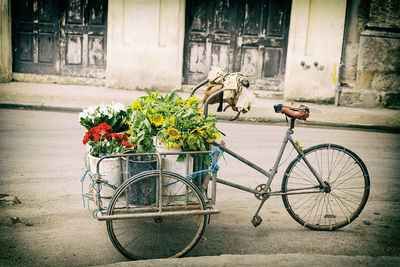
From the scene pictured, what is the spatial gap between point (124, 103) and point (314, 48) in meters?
5.27

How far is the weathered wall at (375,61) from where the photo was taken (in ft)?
37.3

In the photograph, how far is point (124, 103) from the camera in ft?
33.7

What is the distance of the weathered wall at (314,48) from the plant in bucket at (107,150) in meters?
8.78

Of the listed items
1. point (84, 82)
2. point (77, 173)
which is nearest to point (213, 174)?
point (77, 173)

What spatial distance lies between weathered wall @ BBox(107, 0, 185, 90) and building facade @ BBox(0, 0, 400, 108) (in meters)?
0.03

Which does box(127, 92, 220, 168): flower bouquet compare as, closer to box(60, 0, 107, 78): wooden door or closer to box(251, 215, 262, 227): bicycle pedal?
box(251, 215, 262, 227): bicycle pedal

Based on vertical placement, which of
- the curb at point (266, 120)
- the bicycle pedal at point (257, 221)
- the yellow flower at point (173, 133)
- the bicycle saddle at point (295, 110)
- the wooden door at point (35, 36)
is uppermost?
the wooden door at point (35, 36)

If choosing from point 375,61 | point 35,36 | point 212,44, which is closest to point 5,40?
point 35,36

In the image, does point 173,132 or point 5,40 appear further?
point 5,40

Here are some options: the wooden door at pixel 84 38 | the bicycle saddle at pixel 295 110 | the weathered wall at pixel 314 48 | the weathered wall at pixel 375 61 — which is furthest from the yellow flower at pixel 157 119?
the wooden door at pixel 84 38

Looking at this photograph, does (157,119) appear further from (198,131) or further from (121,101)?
(121,101)

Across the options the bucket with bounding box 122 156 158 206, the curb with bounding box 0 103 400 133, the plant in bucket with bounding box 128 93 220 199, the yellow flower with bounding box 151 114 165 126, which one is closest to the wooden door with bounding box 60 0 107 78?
the curb with bounding box 0 103 400 133

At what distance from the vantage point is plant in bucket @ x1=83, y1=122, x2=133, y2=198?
3.63 meters

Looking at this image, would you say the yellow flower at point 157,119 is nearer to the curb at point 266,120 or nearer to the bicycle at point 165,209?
the bicycle at point 165,209
